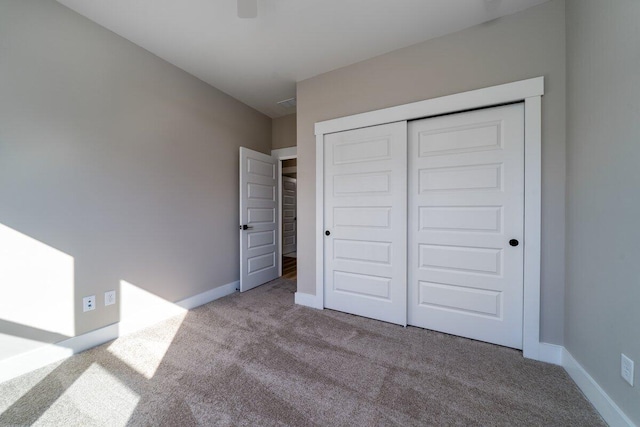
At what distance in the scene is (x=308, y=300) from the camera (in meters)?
2.78

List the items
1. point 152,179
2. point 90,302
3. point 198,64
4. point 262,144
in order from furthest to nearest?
point 262,144 → point 198,64 → point 152,179 → point 90,302

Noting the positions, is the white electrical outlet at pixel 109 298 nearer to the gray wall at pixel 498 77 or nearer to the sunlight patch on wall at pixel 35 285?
the sunlight patch on wall at pixel 35 285

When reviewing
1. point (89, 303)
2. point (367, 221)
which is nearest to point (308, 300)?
point (367, 221)

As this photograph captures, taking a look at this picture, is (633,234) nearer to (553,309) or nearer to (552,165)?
(552,165)

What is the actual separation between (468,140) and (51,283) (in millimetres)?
3540

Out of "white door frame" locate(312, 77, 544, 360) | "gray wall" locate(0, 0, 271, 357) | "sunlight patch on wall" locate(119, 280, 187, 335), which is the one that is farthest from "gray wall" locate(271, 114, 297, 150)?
"sunlight patch on wall" locate(119, 280, 187, 335)

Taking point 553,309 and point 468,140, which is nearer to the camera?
point 553,309

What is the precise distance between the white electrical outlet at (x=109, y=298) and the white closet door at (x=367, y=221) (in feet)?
6.66

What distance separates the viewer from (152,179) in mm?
2355

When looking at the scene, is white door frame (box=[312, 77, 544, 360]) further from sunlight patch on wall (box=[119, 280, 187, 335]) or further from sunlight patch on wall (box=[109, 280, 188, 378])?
sunlight patch on wall (box=[119, 280, 187, 335])

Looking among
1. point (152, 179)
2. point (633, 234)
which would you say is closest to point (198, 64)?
point (152, 179)

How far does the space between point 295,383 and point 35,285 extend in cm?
200

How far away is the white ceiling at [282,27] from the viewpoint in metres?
1.81

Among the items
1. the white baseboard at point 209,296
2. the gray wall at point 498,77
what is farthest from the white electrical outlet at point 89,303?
the gray wall at point 498,77
